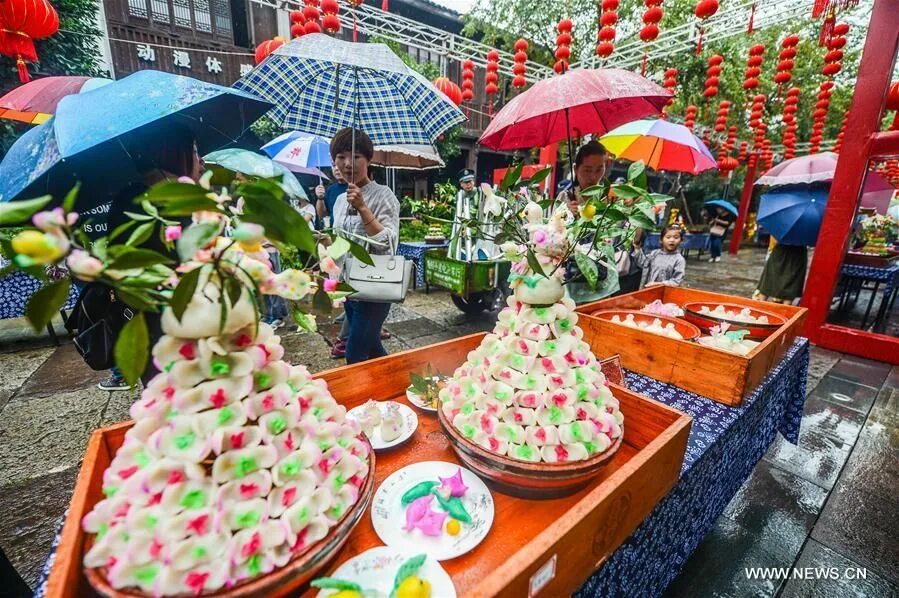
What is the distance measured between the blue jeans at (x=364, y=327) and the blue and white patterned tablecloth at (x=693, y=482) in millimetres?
1590

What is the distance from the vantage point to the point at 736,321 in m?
2.05

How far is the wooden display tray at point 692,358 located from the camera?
62.1 inches

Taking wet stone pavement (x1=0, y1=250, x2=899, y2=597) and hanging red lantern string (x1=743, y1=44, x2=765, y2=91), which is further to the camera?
hanging red lantern string (x1=743, y1=44, x2=765, y2=91)

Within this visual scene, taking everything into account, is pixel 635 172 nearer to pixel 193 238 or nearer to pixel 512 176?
pixel 512 176

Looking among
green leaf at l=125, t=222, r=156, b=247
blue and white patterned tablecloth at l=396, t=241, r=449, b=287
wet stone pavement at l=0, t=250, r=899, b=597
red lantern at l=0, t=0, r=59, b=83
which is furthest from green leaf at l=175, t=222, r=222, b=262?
red lantern at l=0, t=0, r=59, b=83

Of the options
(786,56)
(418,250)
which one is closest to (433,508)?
(418,250)

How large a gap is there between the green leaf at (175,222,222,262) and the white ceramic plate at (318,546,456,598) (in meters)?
0.69

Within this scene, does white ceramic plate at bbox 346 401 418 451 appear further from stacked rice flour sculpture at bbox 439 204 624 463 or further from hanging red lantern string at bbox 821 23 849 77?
hanging red lantern string at bbox 821 23 849 77

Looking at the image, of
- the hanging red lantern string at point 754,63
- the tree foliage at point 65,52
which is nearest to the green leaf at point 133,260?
the tree foliage at point 65,52

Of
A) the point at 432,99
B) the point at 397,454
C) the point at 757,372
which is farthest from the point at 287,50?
the point at 757,372

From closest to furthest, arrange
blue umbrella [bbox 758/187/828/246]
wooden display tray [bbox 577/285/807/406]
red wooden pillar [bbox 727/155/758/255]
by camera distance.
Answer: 1. wooden display tray [bbox 577/285/807/406]
2. blue umbrella [bbox 758/187/828/246]
3. red wooden pillar [bbox 727/155/758/255]

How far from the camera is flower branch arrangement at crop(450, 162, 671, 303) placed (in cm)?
100

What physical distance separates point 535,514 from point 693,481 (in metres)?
0.69

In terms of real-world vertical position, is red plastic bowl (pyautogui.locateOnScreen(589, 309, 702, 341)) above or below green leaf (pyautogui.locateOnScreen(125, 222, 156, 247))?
below
